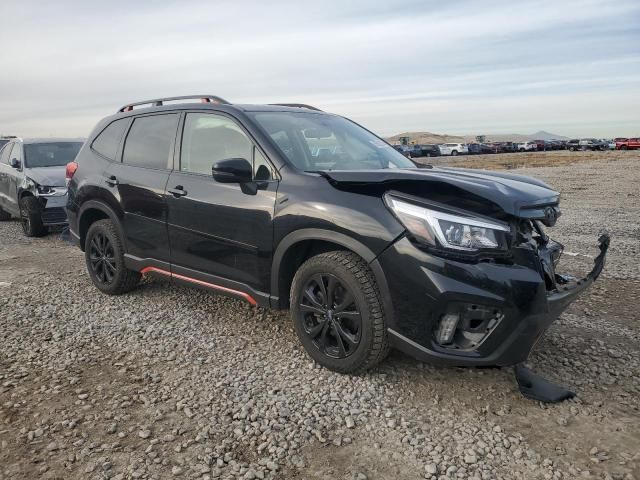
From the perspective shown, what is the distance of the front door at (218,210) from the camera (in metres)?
3.74

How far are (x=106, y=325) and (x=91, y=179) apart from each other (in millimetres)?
1591

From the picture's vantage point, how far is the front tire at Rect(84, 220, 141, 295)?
16.5 feet

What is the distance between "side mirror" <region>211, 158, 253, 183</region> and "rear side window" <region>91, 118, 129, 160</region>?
196cm

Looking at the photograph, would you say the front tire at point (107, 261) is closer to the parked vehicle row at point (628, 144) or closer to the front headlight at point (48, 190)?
the front headlight at point (48, 190)

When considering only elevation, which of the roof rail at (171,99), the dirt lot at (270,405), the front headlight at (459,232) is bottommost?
the dirt lot at (270,405)

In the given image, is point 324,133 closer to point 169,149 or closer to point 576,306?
point 169,149

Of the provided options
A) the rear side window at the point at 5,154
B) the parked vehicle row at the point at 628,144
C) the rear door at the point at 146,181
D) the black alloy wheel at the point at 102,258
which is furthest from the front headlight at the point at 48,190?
the parked vehicle row at the point at 628,144

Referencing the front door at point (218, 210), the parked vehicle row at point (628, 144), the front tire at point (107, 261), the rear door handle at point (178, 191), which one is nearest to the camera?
the front door at point (218, 210)

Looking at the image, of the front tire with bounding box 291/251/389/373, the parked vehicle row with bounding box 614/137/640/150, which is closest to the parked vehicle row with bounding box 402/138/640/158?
the parked vehicle row with bounding box 614/137/640/150

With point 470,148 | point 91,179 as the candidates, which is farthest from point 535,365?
point 470,148

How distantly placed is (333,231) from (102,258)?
3007 millimetres

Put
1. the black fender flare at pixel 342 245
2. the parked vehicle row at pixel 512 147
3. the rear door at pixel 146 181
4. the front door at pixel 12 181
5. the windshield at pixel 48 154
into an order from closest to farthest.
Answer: the black fender flare at pixel 342 245 < the rear door at pixel 146 181 < the front door at pixel 12 181 < the windshield at pixel 48 154 < the parked vehicle row at pixel 512 147

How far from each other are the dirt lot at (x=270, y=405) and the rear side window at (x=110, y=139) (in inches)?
Answer: 61.0

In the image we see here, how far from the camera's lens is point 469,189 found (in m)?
3.00
